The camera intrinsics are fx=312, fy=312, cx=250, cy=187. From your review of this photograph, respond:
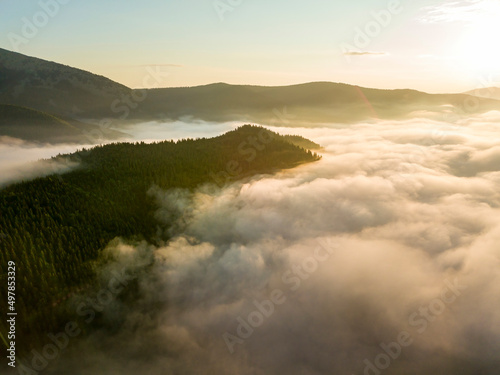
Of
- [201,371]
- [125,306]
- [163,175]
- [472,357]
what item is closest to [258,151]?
[163,175]

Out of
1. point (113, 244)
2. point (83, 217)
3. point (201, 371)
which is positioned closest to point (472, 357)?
point (201, 371)

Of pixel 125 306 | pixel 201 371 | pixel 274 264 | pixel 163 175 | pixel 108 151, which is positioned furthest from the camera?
pixel 108 151

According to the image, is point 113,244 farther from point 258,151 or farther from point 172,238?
point 258,151

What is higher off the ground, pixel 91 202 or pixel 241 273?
pixel 91 202

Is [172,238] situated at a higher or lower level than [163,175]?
lower

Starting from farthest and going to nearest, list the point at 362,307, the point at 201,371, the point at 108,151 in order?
the point at 108,151 → the point at 362,307 → the point at 201,371

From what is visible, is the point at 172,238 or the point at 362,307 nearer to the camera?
the point at 362,307

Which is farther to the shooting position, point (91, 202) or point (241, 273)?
point (91, 202)

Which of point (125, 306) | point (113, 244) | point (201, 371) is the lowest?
point (201, 371)
